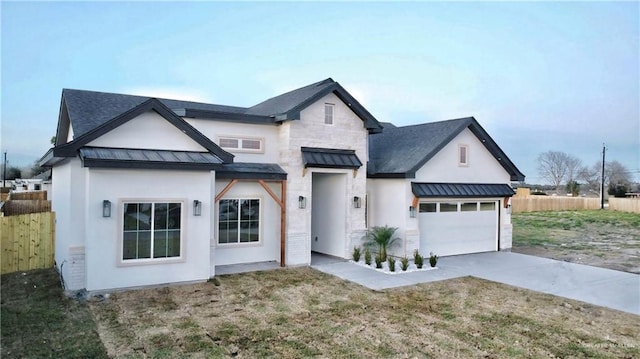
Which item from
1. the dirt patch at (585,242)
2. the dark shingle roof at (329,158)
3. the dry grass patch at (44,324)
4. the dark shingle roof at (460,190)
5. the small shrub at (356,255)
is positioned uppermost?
the dark shingle roof at (329,158)

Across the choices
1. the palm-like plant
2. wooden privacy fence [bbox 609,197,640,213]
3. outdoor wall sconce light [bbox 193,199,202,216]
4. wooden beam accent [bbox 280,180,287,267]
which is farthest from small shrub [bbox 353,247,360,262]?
wooden privacy fence [bbox 609,197,640,213]

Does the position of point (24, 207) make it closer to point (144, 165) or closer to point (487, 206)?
point (144, 165)

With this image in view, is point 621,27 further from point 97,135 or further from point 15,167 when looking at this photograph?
point 15,167

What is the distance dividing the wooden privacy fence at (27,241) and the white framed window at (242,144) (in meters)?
5.71

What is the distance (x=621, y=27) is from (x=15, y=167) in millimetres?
81545

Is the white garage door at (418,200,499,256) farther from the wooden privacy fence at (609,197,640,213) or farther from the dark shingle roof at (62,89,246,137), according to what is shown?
the wooden privacy fence at (609,197,640,213)

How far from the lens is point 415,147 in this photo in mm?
15773

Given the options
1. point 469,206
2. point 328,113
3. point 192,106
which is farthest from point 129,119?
point 469,206

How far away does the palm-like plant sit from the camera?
13.9 meters

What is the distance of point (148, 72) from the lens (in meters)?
22.5

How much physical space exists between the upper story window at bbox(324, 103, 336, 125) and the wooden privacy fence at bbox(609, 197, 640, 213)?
42.4 metres

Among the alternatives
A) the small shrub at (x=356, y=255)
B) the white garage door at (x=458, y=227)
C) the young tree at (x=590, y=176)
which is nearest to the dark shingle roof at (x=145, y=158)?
the small shrub at (x=356, y=255)

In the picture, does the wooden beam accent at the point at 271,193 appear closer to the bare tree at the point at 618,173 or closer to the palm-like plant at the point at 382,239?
the palm-like plant at the point at 382,239

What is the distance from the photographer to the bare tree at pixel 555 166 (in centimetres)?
7456
